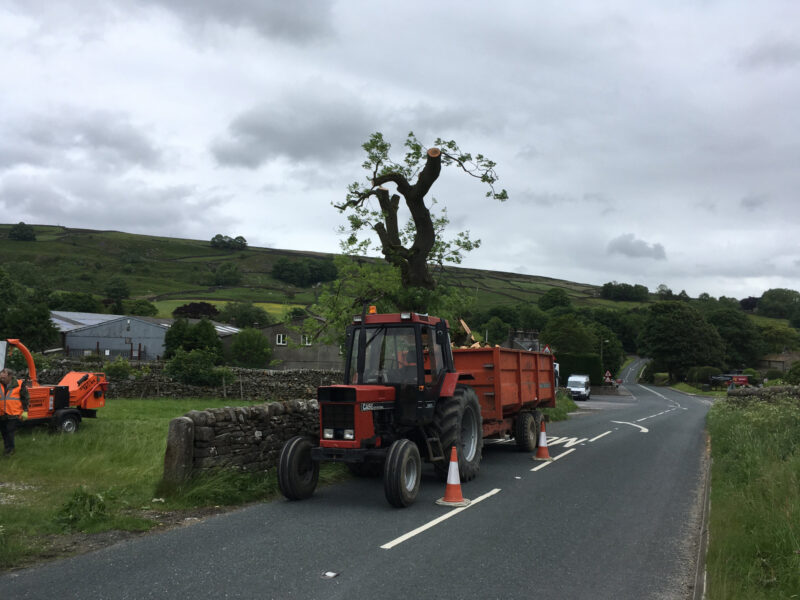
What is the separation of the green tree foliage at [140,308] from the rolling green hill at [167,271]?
Answer: 1840mm

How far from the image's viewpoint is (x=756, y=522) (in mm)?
6121

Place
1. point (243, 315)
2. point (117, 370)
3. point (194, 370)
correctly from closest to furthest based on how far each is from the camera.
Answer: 1. point (117, 370)
2. point (194, 370)
3. point (243, 315)

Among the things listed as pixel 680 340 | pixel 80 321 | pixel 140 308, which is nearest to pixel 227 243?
pixel 140 308

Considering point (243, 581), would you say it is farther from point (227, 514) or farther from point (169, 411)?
point (169, 411)

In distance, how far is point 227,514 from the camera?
303 inches

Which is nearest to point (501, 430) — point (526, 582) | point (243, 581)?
point (526, 582)

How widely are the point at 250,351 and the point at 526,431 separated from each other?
47143 mm

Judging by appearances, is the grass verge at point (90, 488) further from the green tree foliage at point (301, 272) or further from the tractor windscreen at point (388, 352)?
the green tree foliage at point (301, 272)

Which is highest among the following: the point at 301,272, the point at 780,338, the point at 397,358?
the point at 301,272

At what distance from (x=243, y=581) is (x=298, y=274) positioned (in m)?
123

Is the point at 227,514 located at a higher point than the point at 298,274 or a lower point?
lower

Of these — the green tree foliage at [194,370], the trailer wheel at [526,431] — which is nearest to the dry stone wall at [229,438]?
the trailer wheel at [526,431]

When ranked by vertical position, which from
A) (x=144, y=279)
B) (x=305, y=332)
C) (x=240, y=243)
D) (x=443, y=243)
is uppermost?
Result: (x=240, y=243)

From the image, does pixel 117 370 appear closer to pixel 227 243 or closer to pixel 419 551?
pixel 419 551
